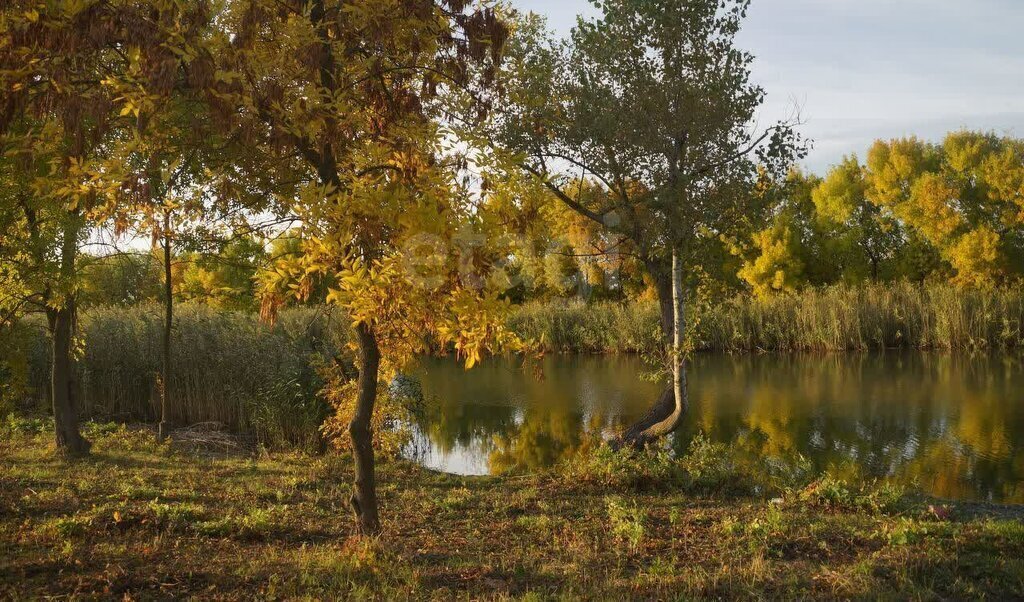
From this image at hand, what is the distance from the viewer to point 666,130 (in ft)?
31.1

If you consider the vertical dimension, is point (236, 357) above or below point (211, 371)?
above

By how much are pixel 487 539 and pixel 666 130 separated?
5.79 metres

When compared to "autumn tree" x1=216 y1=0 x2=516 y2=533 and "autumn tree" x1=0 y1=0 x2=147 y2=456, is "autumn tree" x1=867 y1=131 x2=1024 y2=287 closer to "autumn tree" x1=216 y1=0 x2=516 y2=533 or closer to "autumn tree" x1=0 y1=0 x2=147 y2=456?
"autumn tree" x1=216 y1=0 x2=516 y2=533

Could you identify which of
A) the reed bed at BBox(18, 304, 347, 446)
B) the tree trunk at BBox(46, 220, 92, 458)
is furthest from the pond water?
the tree trunk at BBox(46, 220, 92, 458)

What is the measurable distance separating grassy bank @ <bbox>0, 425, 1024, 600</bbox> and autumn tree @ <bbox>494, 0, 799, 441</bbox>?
2.54 m

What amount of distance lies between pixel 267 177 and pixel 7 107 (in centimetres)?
196

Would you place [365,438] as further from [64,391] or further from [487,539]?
[64,391]

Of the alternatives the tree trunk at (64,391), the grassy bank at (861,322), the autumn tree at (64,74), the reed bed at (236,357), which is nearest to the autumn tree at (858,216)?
the grassy bank at (861,322)

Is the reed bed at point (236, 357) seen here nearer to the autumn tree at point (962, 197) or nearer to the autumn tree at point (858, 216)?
the autumn tree at point (962, 197)

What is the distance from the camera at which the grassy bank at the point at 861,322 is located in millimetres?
24734

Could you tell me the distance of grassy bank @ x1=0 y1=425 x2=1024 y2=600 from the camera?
164 inches

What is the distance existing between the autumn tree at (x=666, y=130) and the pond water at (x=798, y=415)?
2605 millimetres

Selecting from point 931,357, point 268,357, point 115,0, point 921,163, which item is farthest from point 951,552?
point 921,163

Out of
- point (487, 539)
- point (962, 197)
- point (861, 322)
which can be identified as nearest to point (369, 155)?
point (487, 539)
